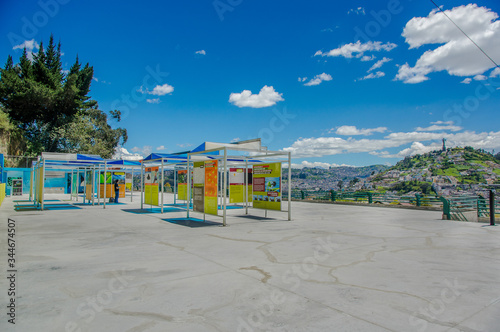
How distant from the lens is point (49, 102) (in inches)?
1516

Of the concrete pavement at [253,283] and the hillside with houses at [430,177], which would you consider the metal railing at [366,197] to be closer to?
the hillside with houses at [430,177]

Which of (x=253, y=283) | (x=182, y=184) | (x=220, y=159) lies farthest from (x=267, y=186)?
(x=182, y=184)

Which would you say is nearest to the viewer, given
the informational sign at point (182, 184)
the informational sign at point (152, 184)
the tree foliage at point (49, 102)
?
the informational sign at point (152, 184)

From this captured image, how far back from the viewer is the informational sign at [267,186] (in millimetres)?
13188

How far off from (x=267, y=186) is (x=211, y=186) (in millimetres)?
2749

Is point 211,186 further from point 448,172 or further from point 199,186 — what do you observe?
point 448,172

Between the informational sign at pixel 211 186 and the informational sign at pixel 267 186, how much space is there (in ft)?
8.68

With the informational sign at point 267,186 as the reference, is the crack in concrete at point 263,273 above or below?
below

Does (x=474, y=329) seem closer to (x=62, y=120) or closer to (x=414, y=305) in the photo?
(x=414, y=305)

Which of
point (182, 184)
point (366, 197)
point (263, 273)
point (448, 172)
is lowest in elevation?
point (263, 273)

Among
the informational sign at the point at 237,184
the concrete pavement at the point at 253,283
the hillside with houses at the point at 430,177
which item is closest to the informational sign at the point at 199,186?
the concrete pavement at the point at 253,283

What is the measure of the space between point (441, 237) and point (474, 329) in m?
6.71

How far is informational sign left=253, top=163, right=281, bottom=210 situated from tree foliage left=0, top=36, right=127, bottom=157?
33.4 m

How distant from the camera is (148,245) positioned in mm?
7723
